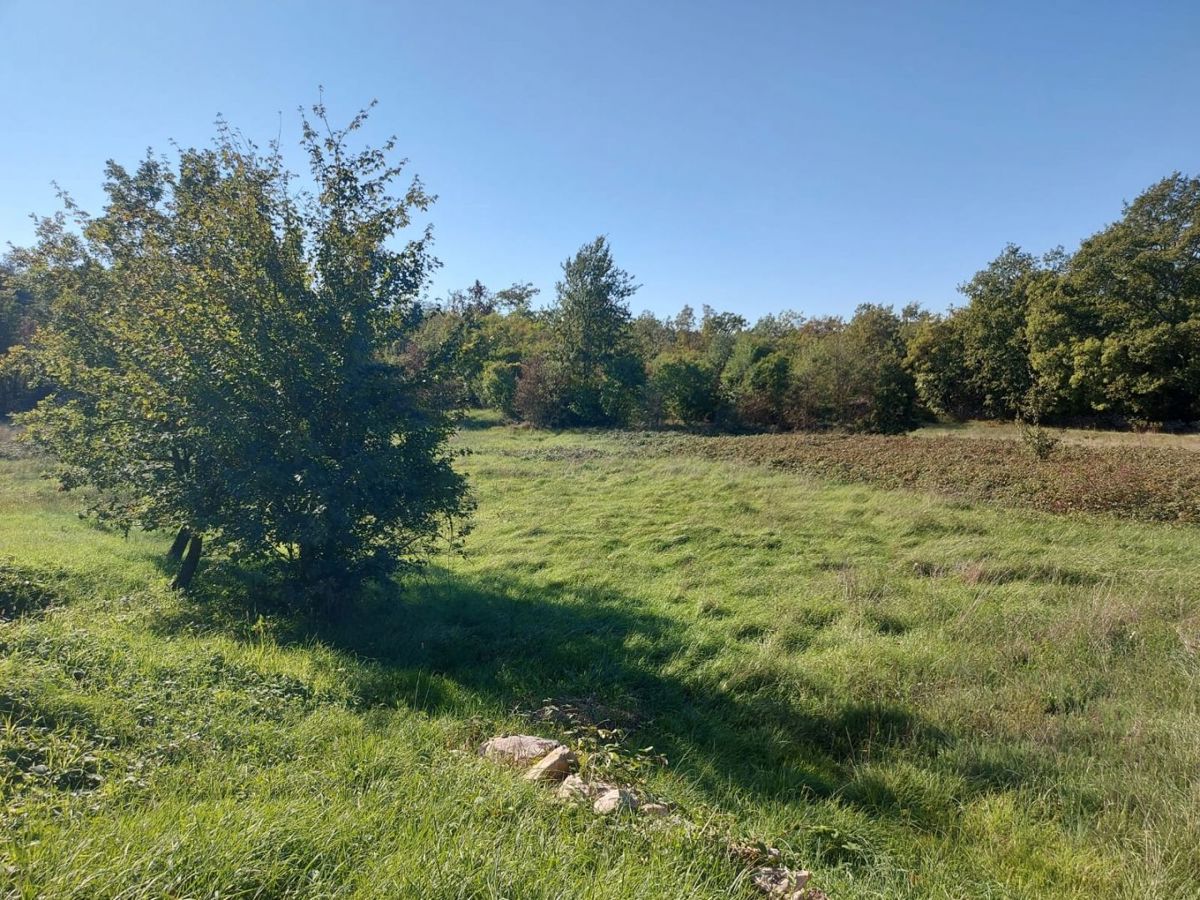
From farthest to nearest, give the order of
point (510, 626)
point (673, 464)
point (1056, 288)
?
point (1056, 288), point (673, 464), point (510, 626)

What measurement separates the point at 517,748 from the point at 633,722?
4.07 ft

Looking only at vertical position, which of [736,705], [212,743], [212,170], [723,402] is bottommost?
[736,705]

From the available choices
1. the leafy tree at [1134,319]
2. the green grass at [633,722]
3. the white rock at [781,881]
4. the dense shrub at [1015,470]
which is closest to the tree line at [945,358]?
the leafy tree at [1134,319]

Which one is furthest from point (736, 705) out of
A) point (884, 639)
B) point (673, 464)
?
point (673, 464)

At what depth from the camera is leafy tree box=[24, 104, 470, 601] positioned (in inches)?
249

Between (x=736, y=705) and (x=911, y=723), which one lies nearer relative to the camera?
(x=911, y=723)

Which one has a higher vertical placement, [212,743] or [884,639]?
[212,743]

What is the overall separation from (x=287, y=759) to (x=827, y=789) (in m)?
3.48

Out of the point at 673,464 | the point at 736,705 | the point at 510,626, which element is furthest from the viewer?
the point at 673,464

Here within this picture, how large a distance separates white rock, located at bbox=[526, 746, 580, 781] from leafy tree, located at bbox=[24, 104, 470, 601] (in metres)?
3.86

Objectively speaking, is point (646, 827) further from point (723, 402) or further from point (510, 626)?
point (723, 402)

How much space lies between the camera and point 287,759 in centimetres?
336

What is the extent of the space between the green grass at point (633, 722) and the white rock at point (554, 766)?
25cm

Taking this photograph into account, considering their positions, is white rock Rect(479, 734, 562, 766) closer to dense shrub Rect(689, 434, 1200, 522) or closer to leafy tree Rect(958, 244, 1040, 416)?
dense shrub Rect(689, 434, 1200, 522)
